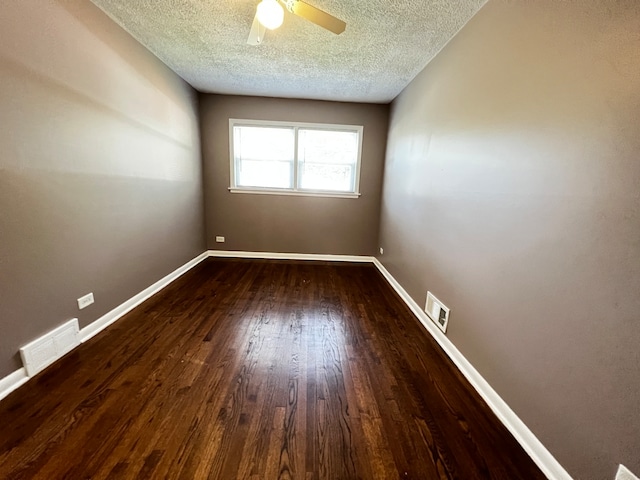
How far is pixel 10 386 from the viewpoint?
153cm

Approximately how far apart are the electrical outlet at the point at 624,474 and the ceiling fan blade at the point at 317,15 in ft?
8.11

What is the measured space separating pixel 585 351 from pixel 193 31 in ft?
11.1

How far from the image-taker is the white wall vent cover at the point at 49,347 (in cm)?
163

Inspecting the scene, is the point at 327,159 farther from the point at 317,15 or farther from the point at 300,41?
the point at 317,15

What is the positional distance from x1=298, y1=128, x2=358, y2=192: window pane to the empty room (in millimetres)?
876

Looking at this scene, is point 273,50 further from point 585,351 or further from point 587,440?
point 587,440

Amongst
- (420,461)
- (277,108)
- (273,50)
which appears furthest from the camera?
(277,108)

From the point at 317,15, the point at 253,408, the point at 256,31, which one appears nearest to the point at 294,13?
the point at 317,15

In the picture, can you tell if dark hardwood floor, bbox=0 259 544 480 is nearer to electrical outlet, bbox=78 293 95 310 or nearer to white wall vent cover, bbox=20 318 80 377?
white wall vent cover, bbox=20 318 80 377

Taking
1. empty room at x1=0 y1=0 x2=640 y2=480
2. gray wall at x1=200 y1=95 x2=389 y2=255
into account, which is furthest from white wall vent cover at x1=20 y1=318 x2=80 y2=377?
gray wall at x1=200 y1=95 x2=389 y2=255

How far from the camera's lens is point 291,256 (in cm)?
449

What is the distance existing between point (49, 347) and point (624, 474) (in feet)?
9.85

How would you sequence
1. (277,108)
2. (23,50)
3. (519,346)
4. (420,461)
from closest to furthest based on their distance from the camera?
(420,461) → (519,346) → (23,50) → (277,108)

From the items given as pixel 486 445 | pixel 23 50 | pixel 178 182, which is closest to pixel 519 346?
pixel 486 445
